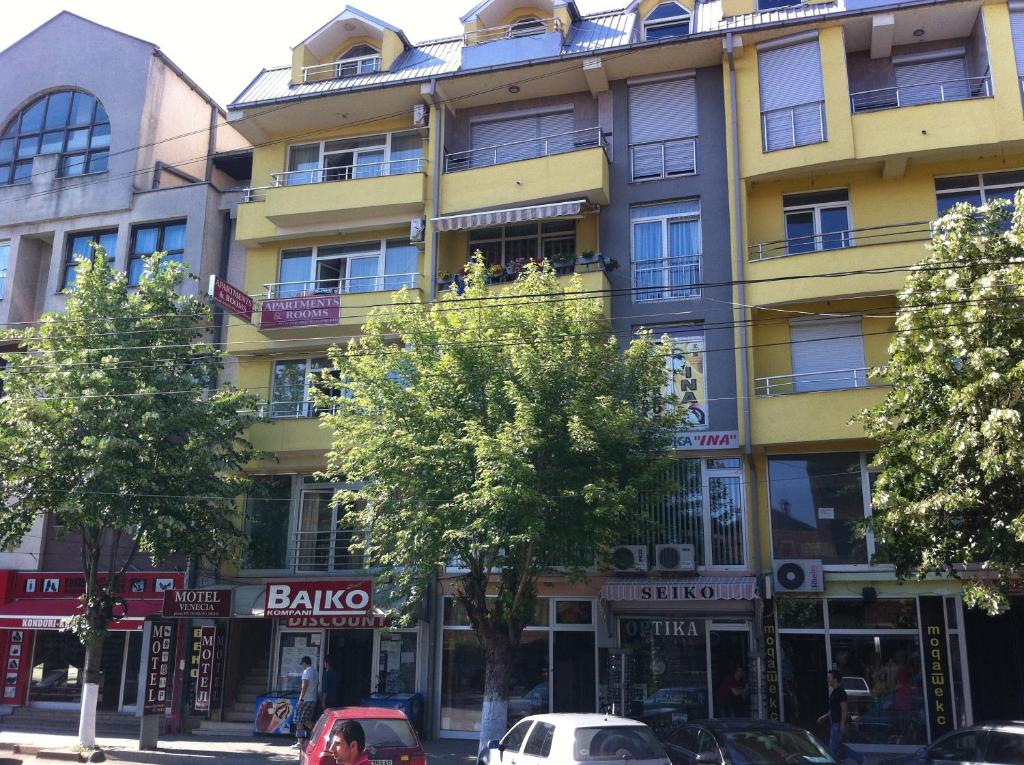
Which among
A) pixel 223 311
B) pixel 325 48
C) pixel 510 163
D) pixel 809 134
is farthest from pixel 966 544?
pixel 325 48

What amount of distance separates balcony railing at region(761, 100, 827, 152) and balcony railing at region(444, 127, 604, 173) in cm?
390

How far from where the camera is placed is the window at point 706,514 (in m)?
19.9

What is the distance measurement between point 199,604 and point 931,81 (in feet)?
67.9

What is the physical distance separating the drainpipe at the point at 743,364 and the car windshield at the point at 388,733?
8862mm

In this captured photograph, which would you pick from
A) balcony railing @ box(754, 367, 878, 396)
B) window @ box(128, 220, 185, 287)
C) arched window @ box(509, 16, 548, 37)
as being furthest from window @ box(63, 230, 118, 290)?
balcony railing @ box(754, 367, 878, 396)

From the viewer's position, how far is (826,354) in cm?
2045

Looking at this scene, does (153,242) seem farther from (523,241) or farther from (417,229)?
(523,241)

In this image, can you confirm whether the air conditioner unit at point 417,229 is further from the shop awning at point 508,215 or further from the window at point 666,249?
the window at point 666,249

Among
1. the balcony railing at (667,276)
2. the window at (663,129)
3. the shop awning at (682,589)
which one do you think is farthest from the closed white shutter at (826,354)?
the window at (663,129)

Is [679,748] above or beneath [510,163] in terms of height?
beneath

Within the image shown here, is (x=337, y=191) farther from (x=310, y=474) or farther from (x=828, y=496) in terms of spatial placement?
(x=828, y=496)

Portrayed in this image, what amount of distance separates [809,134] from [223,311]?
15398 millimetres

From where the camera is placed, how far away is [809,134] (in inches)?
826

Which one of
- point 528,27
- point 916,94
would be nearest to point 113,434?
point 528,27
